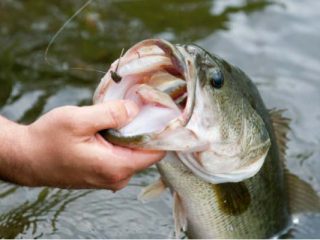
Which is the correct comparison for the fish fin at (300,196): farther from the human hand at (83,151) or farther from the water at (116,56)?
the human hand at (83,151)

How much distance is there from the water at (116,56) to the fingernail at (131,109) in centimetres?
117

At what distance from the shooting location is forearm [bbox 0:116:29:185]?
2646 mm

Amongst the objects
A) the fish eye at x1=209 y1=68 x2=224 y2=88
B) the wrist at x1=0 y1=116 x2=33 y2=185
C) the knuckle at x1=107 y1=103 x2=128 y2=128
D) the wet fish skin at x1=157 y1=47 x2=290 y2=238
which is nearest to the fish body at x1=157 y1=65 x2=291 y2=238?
the wet fish skin at x1=157 y1=47 x2=290 y2=238

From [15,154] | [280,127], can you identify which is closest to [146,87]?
[15,154]

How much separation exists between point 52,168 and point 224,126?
0.62 meters

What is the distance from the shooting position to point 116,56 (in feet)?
18.2

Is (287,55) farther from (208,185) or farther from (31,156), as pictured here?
(31,156)

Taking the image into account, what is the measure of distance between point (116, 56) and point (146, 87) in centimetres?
317

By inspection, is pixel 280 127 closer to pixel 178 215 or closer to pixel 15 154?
pixel 178 215

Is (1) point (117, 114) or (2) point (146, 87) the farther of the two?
(2) point (146, 87)

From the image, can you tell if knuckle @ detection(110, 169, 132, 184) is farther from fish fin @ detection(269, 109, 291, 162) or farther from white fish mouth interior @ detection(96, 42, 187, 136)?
fish fin @ detection(269, 109, 291, 162)

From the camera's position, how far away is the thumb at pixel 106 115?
7.53 feet

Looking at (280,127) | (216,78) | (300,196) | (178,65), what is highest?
(178,65)

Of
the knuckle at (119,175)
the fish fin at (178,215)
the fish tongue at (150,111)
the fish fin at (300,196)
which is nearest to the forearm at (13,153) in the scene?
the knuckle at (119,175)
